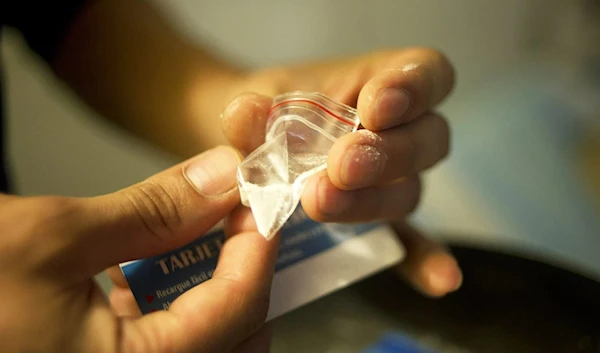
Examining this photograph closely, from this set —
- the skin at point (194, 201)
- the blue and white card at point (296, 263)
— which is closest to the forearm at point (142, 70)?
the skin at point (194, 201)

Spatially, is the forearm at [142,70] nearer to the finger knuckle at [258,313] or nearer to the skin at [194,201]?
the skin at [194,201]

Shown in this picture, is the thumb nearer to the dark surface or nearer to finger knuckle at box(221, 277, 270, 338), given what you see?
finger knuckle at box(221, 277, 270, 338)

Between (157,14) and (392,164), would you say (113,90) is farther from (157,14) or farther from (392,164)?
(392,164)

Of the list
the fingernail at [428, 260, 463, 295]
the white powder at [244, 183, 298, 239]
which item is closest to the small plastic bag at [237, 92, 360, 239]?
the white powder at [244, 183, 298, 239]

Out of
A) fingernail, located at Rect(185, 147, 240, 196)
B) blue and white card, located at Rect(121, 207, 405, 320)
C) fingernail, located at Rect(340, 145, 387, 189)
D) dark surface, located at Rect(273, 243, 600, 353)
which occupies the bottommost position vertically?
dark surface, located at Rect(273, 243, 600, 353)

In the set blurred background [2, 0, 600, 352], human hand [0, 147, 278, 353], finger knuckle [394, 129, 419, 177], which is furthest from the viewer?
blurred background [2, 0, 600, 352]

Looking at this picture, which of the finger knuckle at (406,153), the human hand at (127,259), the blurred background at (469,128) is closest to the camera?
the human hand at (127,259)

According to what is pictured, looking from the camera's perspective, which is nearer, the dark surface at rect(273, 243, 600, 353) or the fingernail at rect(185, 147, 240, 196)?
the fingernail at rect(185, 147, 240, 196)
